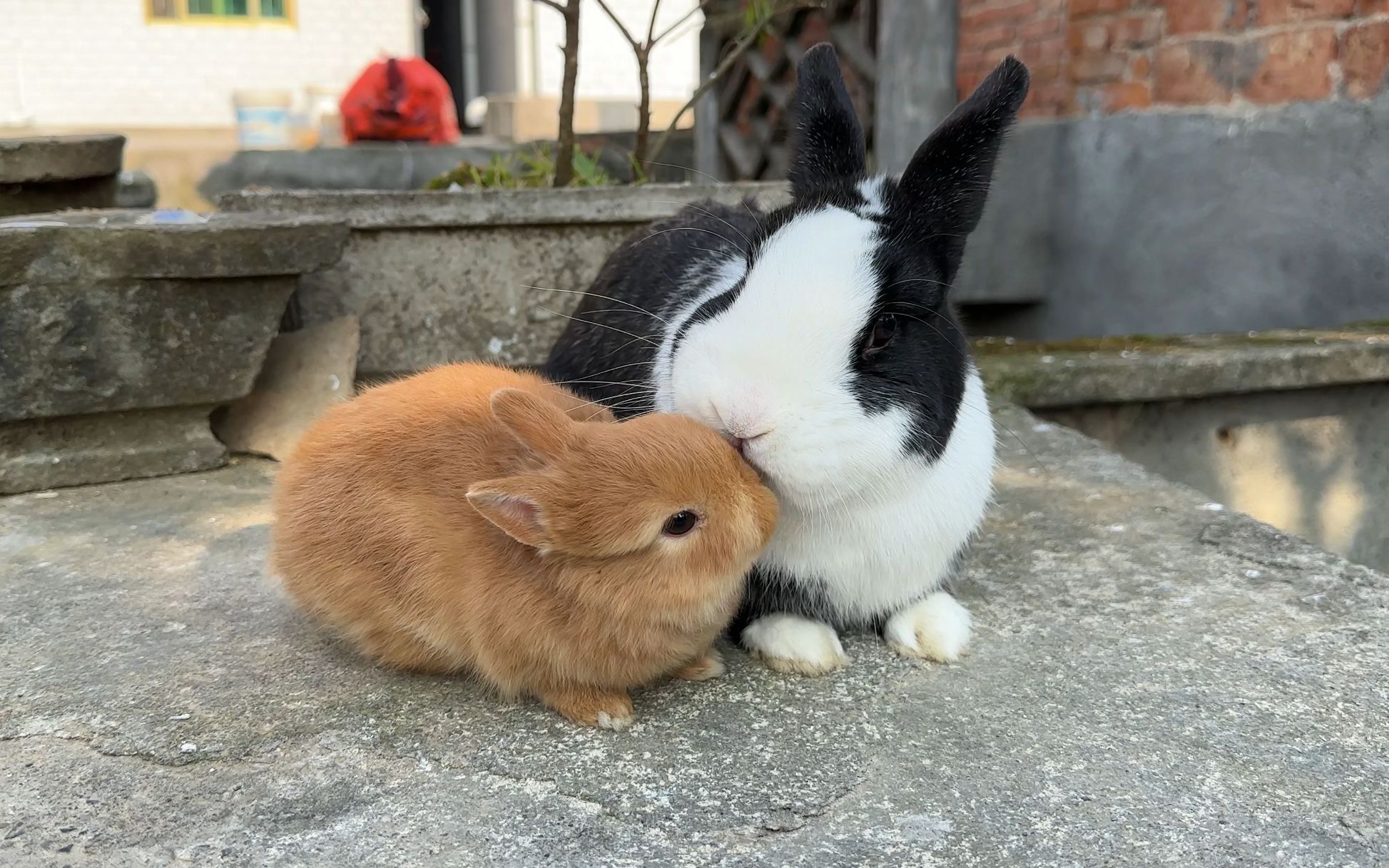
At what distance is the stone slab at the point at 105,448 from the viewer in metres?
2.92

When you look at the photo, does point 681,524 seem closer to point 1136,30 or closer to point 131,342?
point 131,342

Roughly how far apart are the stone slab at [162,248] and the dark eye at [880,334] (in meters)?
2.07

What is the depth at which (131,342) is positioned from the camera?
297 cm

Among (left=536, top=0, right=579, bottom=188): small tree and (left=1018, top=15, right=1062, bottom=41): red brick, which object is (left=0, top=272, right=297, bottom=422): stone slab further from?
(left=1018, top=15, right=1062, bottom=41): red brick

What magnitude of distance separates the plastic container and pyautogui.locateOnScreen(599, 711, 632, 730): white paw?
1007 cm

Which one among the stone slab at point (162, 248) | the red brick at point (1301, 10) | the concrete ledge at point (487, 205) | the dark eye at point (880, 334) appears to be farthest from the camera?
the red brick at point (1301, 10)

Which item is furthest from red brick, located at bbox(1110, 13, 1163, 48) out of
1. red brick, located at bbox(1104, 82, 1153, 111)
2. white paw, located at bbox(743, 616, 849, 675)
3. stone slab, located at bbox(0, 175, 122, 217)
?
stone slab, located at bbox(0, 175, 122, 217)

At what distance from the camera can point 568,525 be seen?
5.08ft

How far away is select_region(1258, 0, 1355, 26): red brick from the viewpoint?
3908 millimetres

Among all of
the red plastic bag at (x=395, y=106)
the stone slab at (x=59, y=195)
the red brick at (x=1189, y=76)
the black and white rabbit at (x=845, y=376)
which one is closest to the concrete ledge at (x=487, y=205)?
the stone slab at (x=59, y=195)

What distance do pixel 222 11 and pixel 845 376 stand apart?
1257 centimetres

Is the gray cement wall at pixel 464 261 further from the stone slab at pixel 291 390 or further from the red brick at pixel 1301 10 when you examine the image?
the red brick at pixel 1301 10

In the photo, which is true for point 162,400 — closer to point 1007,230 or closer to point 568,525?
point 568,525

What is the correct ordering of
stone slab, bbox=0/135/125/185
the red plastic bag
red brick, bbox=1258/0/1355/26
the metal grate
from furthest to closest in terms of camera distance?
the red plastic bag < the metal grate < red brick, bbox=1258/0/1355/26 < stone slab, bbox=0/135/125/185
